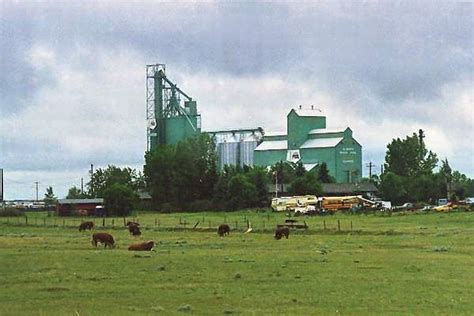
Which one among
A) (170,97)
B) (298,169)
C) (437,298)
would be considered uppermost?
(170,97)

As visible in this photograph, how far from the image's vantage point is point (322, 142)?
598ft

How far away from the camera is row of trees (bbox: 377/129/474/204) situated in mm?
157000

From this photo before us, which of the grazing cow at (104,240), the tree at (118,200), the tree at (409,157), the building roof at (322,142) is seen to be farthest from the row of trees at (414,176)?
the grazing cow at (104,240)

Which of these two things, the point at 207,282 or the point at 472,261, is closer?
the point at 207,282

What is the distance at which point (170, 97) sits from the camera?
178250 millimetres

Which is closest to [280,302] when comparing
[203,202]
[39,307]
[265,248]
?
[39,307]

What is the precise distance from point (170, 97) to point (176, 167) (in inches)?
804

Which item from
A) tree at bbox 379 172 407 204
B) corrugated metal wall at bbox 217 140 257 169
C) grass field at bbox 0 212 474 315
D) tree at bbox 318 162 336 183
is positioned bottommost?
grass field at bbox 0 212 474 315

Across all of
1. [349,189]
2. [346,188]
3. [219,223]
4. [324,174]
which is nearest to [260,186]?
[346,188]

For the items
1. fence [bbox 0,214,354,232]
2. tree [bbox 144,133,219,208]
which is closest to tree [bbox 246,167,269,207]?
tree [bbox 144,133,219,208]

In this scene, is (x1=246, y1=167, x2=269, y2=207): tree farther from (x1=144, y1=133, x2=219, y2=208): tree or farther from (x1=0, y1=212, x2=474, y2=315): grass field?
(x1=0, y1=212, x2=474, y2=315): grass field

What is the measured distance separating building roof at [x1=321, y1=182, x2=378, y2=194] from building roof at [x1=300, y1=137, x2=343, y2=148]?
9.64m

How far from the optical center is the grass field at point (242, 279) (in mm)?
24672

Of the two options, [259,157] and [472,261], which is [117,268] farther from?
[259,157]
